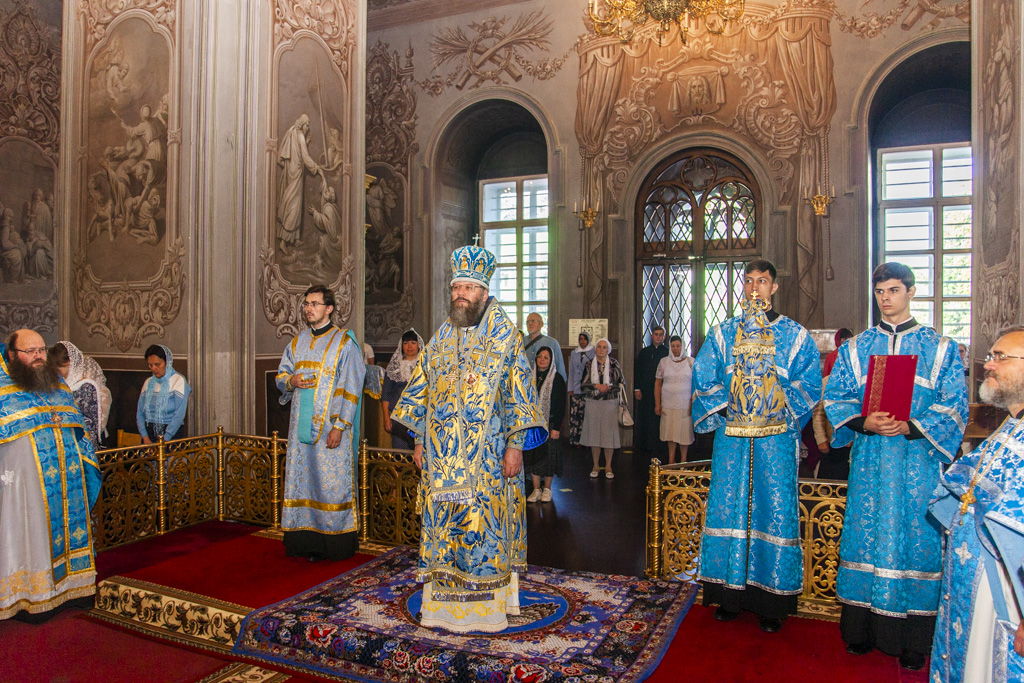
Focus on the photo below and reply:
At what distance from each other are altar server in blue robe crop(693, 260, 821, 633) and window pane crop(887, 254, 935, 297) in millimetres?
8230

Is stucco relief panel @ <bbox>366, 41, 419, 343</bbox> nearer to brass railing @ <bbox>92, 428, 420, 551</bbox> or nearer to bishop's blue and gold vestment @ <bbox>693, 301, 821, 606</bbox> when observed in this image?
brass railing @ <bbox>92, 428, 420, 551</bbox>

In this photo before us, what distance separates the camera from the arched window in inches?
452

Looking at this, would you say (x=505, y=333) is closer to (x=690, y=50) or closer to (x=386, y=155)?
(x=690, y=50)

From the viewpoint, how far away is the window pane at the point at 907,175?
1125cm

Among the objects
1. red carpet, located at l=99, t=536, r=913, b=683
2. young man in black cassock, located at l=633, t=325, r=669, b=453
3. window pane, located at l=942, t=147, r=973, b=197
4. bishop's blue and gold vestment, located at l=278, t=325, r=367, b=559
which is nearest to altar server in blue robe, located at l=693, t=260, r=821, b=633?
red carpet, located at l=99, t=536, r=913, b=683

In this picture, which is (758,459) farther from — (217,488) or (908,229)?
(908,229)

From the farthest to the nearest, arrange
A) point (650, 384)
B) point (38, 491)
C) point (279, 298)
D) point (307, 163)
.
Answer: point (650, 384) < point (307, 163) < point (279, 298) < point (38, 491)

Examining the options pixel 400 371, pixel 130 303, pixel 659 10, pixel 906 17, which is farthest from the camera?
pixel 906 17

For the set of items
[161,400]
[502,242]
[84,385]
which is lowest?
[161,400]

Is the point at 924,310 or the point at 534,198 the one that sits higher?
the point at 534,198

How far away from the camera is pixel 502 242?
14.0 m

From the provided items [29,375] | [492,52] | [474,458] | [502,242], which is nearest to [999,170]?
[474,458]

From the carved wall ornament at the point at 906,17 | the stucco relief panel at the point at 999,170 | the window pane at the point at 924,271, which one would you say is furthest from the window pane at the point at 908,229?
the stucco relief panel at the point at 999,170

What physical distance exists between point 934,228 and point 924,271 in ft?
2.18
